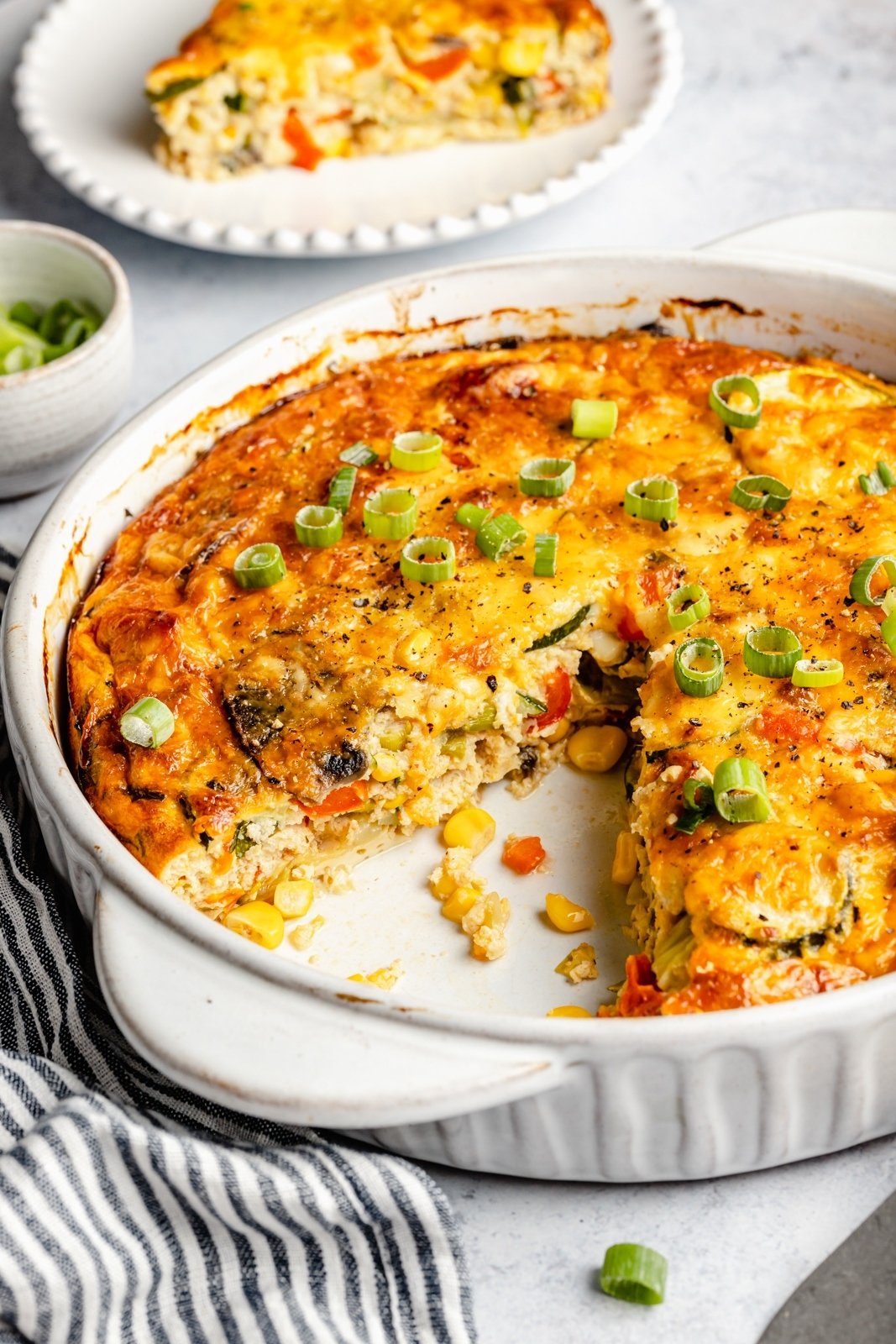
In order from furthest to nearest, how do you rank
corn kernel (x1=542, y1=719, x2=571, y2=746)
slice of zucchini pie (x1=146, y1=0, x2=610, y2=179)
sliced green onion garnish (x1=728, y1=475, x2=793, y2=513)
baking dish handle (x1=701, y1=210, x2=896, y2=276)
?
slice of zucchini pie (x1=146, y1=0, x2=610, y2=179) < baking dish handle (x1=701, y1=210, x2=896, y2=276) < corn kernel (x1=542, y1=719, x2=571, y2=746) < sliced green onion garnish (x1=728, y1=475, x2=793, y2=513)

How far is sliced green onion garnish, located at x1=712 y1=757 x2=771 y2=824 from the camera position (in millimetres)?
2949

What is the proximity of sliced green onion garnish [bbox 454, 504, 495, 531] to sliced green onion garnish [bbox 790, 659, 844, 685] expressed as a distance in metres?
0.87

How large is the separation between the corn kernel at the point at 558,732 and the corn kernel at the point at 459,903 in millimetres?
478

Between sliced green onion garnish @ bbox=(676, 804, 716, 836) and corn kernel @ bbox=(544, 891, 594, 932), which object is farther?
corn kernel @ bbox=(544, 891, 594, 932)

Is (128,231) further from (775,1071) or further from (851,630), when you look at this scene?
(775,1071)

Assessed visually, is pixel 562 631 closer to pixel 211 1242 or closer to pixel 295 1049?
pixel 295 1049

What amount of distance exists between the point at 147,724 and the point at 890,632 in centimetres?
164

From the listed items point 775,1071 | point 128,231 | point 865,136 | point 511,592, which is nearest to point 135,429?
point 511,592

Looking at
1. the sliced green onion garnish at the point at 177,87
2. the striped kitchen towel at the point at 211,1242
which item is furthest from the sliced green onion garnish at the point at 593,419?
the sliced green onion garnish at the point at 177,87

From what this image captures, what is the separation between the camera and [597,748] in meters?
3.70

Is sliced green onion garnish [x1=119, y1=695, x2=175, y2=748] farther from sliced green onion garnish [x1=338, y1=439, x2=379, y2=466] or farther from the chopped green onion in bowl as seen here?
the chopped green onion in bowl

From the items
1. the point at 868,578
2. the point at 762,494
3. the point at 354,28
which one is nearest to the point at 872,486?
the point at 762,494

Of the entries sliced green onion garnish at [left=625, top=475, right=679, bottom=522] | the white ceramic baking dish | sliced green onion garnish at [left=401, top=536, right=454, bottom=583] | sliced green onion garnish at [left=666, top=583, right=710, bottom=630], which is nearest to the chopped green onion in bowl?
the white ceramic baking dish

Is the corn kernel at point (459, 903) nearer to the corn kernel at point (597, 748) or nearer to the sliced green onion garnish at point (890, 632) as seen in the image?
the corn kernel at point (597, 748)
